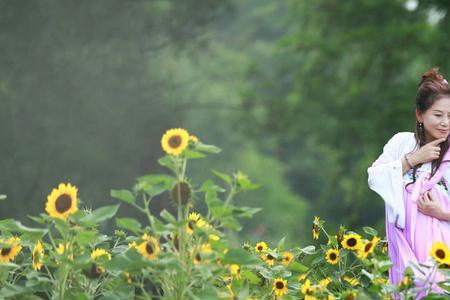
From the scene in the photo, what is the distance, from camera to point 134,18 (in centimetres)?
1847

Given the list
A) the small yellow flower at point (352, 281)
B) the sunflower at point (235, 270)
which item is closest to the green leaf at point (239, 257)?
the sunflower at point (235, 270)

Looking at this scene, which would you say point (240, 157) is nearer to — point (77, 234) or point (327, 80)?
point (327, 80)

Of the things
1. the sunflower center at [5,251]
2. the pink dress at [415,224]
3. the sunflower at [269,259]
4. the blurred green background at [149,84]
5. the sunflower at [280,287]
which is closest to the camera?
the sunflower center at [5,251]

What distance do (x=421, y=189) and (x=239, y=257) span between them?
3.49 feet

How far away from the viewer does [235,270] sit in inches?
134

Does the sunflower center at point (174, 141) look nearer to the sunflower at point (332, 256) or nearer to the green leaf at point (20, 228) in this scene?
the green leaf at point (20, 228)

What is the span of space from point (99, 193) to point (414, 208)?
13.3 m

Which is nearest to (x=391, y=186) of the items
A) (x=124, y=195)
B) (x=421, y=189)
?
(x=421, y=189)

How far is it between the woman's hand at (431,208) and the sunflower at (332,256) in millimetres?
462

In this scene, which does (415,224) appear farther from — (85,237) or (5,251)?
(5,251)

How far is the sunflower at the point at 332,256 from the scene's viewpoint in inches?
165

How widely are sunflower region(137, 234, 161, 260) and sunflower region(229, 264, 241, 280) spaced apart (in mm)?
312

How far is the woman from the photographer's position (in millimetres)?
3895

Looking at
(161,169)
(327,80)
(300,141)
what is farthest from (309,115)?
(300,141)
